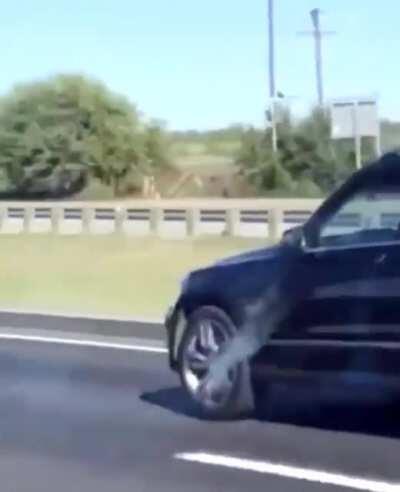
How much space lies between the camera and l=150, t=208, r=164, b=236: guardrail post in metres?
45.0

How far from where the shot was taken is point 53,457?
11.8m

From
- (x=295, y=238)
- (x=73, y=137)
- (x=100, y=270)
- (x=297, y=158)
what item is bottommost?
(x=100, y=270)

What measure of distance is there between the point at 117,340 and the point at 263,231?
2394 cm

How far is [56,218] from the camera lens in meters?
48.8

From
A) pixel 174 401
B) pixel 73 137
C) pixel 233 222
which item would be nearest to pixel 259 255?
pixel 174 401

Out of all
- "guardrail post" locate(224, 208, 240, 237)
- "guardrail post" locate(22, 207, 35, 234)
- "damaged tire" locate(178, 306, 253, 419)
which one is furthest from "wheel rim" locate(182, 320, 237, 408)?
"guardrail post" locate(22, 207, 35, 234)

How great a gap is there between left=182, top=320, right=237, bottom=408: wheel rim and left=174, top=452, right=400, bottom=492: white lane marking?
136cm

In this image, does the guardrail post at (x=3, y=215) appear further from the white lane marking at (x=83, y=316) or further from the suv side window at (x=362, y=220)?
the suv side window at (x=362, y=220)

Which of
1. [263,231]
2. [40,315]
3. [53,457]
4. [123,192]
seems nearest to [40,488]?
[53,457]

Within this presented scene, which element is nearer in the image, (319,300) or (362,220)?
(319,300)

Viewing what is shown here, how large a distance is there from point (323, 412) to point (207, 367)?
0.87 meters

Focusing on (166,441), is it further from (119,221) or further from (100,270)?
(119,221)

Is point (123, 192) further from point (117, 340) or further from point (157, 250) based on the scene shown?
point (117, 340)

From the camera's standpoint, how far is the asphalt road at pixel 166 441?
1065 cm
